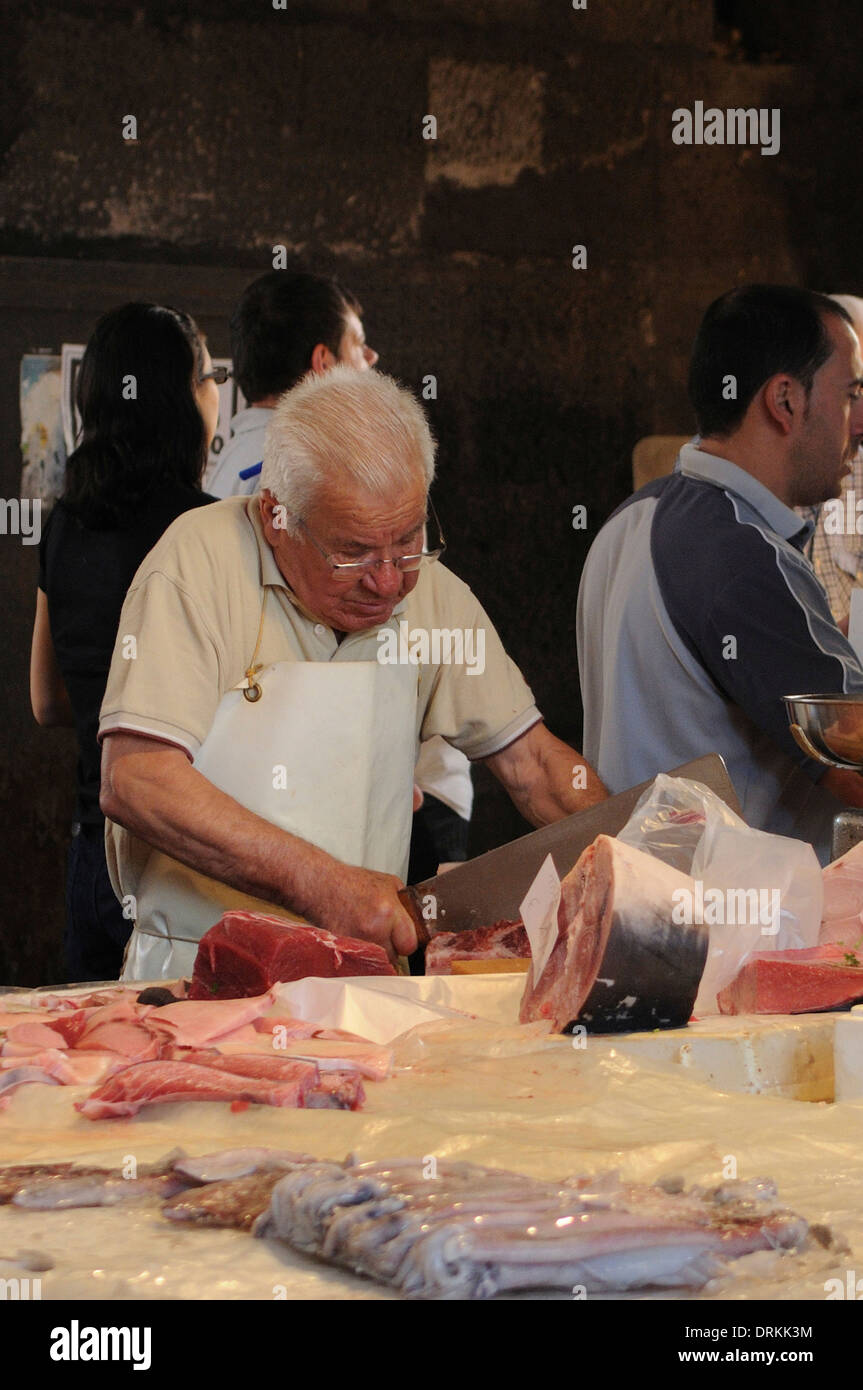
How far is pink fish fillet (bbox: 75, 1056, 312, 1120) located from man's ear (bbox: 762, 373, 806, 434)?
2.19 m

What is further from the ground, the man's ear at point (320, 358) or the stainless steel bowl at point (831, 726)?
the man's ear at point (320, 358)

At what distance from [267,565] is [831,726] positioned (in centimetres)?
111

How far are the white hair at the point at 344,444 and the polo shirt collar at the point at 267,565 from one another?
78 mm

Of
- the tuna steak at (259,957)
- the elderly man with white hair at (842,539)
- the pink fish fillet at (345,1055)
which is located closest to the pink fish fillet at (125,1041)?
the pink fish fillet at (345,1055)

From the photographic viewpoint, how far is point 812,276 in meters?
5.66

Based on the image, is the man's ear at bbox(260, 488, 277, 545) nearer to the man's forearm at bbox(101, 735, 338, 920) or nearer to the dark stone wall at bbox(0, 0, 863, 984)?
the man's forearm at bbox(101, 735, 338, 920)

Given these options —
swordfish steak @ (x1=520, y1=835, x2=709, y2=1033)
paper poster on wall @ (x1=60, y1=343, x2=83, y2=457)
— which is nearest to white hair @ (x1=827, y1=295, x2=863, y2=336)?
paper poster on wall @ (x1=60, y1=343, x2=83, y2=457)

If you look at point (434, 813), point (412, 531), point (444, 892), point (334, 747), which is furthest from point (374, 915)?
point (434, 813)

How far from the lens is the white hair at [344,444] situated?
278 centimetres

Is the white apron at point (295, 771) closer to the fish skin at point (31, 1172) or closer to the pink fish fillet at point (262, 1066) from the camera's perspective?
the pink fish fillet at point (262, 1066)

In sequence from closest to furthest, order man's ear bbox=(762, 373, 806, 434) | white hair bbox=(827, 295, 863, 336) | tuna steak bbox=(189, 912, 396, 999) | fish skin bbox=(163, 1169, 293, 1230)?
fish skin bbox=(163, 1169, 293, 1230) < tuna steak bbox=(189, 912, 396, 999) < man's ear bbox=(762, 373, 806, 434) < white hair bbox=(827, 295, 863, 336)

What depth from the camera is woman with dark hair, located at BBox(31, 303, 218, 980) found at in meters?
3.39

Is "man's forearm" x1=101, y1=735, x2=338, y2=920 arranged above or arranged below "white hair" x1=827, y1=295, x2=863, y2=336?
below
